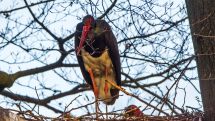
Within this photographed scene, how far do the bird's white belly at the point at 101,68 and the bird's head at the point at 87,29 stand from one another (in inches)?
7.5

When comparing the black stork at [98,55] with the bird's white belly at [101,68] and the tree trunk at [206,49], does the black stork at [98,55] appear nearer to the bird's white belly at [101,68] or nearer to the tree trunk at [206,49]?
the bird's white belly at [101,68]

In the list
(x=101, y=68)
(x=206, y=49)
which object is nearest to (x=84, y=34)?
(x=101, y=68)

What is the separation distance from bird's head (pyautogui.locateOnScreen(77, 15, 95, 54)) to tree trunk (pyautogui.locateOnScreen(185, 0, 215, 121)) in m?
1.34

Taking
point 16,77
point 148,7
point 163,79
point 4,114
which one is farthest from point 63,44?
point 4,114

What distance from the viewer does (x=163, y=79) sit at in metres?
6.18

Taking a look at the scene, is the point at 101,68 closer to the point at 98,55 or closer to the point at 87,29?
the point at 98,55

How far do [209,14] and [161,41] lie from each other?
2.27 m

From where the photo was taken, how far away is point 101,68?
4988mm

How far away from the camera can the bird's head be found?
4512 millimetres

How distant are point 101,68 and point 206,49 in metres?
1.86

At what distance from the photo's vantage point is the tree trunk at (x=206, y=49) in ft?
10.5

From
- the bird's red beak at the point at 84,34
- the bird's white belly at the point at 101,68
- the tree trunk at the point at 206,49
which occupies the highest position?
the bird's red beak at the point at 84,34

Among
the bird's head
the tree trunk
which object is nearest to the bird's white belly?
the bird's head

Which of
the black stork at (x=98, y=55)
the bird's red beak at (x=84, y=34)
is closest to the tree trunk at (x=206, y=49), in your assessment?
the black stork at (x=98, y=55)
